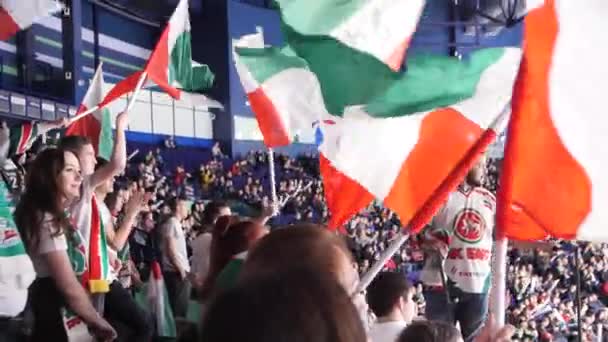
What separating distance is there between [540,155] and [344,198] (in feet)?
6.75

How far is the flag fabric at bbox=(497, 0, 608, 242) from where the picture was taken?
7.36 ft

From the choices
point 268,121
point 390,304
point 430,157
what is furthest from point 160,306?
point 430,157

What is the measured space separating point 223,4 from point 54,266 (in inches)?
754

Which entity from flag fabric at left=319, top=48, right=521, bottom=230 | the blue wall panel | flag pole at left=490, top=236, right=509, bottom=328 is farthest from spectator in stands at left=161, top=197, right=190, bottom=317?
the blue wall panel

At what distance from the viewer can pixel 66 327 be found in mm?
3188

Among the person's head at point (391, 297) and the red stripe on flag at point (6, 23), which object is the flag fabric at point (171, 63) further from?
the person's head at point (391, 297)

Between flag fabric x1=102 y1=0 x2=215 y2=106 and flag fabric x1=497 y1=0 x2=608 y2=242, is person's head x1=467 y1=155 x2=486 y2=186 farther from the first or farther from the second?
flag fabric x1=497 y1=0 x2=608 y2=242

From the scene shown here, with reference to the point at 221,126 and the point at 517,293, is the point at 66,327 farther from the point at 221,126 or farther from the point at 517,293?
the point at 221,126

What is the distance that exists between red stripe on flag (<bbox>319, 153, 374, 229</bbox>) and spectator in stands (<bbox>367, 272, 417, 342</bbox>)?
48cm

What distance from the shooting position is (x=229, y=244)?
253 cm

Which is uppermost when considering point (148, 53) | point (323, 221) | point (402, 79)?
point (148, 53)

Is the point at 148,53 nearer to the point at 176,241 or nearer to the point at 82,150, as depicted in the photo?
the point at 176,241

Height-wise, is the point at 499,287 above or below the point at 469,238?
above

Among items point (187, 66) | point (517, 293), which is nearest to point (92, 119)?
point (187, 66)
